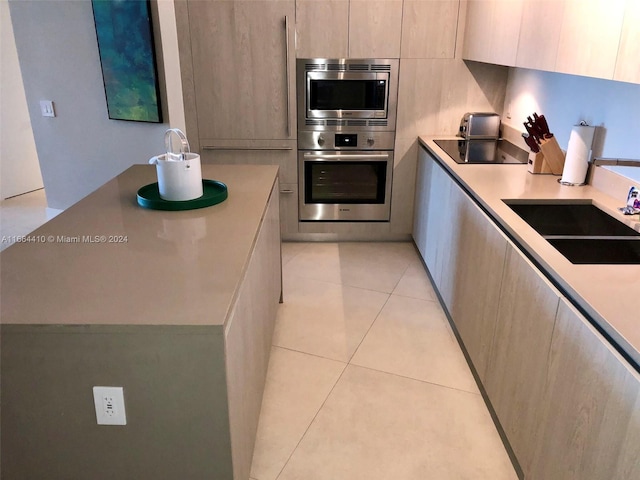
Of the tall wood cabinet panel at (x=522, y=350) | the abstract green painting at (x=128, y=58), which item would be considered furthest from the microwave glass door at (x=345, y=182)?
the tall wood cabinet panel at (x=522, y=350)

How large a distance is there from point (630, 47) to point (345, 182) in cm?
246

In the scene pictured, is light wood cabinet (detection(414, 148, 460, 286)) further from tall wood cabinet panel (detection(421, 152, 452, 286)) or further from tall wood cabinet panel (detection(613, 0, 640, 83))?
tall wood cabinet panel (detection(613, 0, 640, 83))

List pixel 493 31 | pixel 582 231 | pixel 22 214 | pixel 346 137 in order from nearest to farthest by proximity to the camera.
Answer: pixel 582 231
pixel 493 31
pixel 346 137
pixel 22 214

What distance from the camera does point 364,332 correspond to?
2.88 m

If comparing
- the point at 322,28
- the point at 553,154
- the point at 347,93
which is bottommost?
the point at 553,154

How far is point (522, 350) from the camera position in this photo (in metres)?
1.81

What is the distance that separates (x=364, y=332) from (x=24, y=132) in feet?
15.2

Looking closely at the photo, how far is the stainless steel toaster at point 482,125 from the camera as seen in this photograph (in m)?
3.54

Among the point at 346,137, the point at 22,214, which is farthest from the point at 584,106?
the point at 22,214

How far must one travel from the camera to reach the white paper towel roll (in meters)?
2.36

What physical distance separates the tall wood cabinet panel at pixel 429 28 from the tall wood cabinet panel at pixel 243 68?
2.65 ft

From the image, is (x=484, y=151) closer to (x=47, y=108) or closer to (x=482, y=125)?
(x=482, y=125)

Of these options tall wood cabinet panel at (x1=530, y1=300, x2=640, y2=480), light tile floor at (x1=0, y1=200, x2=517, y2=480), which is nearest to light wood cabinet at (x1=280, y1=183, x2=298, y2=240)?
light tile floor at (x1=0, y1=200, x2=517, y2=480)

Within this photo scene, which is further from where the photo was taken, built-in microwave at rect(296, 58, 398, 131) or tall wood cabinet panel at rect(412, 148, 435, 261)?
built-in microwave at rect(296, 58, 398, 131)
